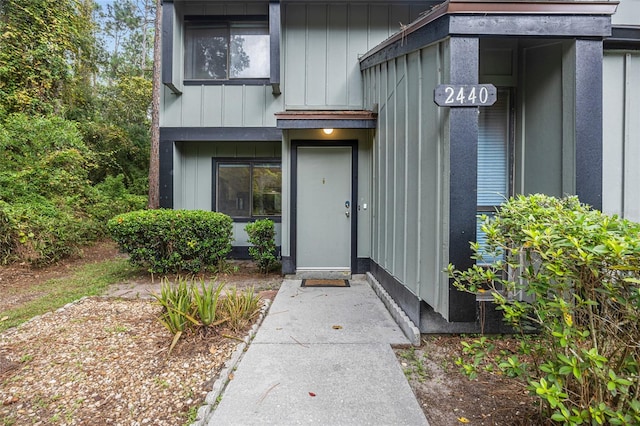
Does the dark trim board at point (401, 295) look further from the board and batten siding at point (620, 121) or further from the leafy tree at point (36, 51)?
the leafy tree at point (36, 51)

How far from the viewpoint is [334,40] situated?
5.54m

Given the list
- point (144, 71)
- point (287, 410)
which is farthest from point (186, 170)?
point (144, 71)

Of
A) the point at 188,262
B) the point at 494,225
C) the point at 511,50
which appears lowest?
the point at 188,262

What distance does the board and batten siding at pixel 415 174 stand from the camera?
8.84 feet

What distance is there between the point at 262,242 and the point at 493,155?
3746 mm

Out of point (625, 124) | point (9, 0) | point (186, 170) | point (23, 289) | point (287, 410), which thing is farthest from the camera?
point (9, 0)

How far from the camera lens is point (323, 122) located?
475cm

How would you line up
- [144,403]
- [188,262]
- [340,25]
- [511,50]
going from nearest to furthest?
[144,403] < [511,50] < [188,262] < [340,25]

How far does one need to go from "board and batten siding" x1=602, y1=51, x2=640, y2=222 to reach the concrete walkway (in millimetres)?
2702

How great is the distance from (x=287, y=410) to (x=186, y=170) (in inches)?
222

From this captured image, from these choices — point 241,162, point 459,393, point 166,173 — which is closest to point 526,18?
point 459,393

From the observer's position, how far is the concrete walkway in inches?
74.7

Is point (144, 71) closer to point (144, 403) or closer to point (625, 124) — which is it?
point (144, 403)

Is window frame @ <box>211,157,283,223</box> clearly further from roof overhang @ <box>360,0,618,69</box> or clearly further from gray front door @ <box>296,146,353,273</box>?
roof overhang @ <box>360,0,618,69</box>
